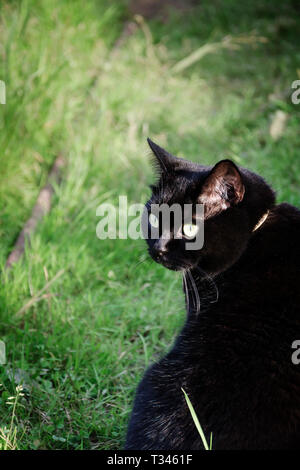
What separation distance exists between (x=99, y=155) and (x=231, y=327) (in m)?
→ 1.93

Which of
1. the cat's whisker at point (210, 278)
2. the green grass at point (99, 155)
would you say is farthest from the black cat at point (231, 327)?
the green grass at point (99, 155)

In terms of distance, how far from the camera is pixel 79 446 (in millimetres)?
1656

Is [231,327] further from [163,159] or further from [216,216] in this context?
[163,159]

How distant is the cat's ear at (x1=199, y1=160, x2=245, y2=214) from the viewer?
1462mm

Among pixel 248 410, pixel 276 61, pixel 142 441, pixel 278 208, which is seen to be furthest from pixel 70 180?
pixel 276 61

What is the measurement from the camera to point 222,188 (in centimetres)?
153

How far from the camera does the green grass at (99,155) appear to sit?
189 cm

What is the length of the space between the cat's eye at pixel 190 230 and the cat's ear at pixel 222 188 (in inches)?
2.9

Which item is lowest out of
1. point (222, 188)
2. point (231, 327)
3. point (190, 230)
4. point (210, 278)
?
point (231, 327)

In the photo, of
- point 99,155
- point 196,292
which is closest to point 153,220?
point 196,292

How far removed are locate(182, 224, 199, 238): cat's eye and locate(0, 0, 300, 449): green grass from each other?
68 cm

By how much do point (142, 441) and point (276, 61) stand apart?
3.81 meters

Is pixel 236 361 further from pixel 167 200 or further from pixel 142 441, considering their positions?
pixel 167 200

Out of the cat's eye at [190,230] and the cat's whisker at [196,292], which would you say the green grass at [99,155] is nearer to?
the cat's whisker at [196,292]
